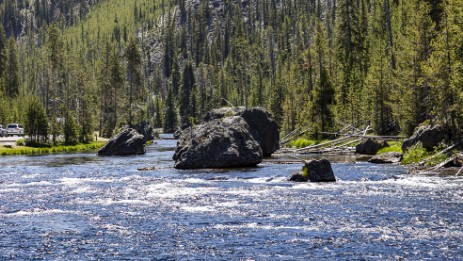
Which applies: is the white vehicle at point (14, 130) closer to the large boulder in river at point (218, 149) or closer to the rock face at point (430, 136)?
the large boulder in river at point (218, 149)

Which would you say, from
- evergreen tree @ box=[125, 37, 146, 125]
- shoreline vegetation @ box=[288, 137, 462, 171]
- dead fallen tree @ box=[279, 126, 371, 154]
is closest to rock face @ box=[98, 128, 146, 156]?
dead fallen tree @ box=[279, 126, 371, 154]

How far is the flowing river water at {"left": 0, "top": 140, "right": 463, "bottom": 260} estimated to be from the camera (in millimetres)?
22156

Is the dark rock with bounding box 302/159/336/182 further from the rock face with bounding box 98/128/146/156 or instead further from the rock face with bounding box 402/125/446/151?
the rock face with bounding box 98/128/146/156

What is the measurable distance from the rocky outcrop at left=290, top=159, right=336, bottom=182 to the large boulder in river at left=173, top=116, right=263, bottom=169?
12.6 meters

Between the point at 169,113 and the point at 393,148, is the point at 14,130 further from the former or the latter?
the point at 169,113

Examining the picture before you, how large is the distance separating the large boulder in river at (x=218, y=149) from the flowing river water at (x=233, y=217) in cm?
666

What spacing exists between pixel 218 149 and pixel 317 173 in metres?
14.3

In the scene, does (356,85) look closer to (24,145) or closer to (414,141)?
(414,141)

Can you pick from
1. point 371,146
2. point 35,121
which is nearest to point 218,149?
point 371,146

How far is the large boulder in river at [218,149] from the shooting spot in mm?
53906

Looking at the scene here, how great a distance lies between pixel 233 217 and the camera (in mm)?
28922

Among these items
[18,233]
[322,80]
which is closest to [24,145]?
[322,80]

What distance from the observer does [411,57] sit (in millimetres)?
67562

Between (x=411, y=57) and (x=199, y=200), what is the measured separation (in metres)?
43.1
